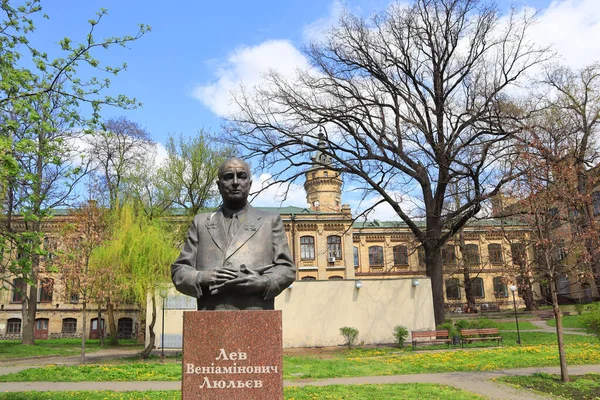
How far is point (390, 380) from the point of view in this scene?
36.7ft

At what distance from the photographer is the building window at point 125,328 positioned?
38.3 meters

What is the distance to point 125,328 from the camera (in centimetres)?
3850

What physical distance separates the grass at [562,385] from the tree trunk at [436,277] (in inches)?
403

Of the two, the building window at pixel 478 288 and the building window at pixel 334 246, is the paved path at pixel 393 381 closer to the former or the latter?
the building window at pixel 334 246

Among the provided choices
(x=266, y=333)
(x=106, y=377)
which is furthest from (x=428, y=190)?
(x=266, y=333)

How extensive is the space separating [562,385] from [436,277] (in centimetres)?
1168

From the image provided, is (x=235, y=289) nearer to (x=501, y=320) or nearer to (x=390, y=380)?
(x=390, y=380)

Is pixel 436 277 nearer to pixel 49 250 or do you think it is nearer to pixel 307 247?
pixel 49 250

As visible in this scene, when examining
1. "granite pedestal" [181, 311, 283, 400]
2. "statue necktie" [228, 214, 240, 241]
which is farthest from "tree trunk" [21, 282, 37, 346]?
"granite pedestal" [181, 311, 283, 400]

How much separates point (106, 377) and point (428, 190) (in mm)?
15920

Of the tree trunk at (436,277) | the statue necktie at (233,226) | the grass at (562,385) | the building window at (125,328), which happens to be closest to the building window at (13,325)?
the building window at (125,328)

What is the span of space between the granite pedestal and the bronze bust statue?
209mm

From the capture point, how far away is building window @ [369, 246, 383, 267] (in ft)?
171

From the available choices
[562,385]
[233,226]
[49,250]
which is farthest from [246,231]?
[562,385]
